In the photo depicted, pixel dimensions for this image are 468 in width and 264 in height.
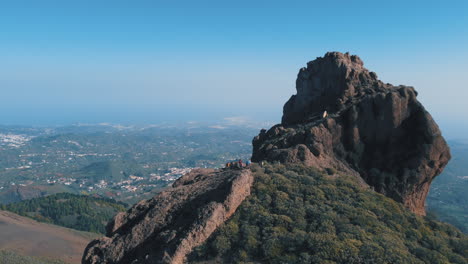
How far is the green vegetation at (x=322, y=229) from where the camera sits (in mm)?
13016

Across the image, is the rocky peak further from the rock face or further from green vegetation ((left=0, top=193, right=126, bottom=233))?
green vegetation ((left=0, top=193, right=126, bottom=233))

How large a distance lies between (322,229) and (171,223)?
6.63m

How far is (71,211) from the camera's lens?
91.8 meters

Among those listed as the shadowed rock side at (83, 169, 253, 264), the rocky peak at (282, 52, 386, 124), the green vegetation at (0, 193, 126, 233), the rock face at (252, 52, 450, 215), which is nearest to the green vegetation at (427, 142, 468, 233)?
the rocky peak at (282, 52, 386, 124)

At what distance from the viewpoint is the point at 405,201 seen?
A: 22.9 meters

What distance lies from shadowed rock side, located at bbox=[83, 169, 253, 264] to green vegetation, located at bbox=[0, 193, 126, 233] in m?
70.8

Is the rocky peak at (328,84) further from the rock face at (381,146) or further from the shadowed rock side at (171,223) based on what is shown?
the shadowed rock side at (171,223)

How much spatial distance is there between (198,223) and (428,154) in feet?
53.8

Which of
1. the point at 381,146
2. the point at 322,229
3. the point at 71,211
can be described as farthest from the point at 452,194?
the point at 322,229

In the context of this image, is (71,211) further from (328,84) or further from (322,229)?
(322,229)

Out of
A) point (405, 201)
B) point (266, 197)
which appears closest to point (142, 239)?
point (266, 197)

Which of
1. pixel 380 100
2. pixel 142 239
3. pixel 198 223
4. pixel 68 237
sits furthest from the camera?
pixel 68 237

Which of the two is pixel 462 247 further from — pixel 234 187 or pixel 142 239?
pixel 142 239

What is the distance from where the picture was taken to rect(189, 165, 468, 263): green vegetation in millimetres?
13016
